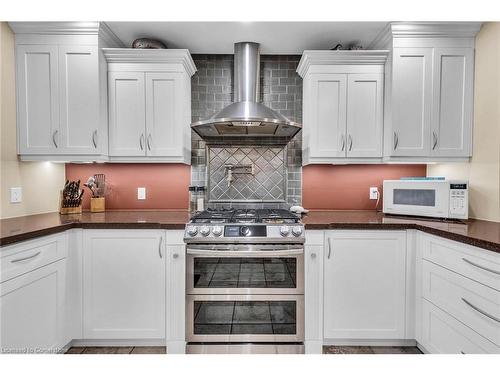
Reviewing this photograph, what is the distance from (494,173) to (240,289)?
1.96 m

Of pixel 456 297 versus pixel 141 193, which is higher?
pixel 141 193

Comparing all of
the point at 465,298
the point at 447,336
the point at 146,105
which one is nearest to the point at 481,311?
the point at 465,298

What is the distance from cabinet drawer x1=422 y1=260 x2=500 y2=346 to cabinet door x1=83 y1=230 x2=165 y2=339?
1754mm

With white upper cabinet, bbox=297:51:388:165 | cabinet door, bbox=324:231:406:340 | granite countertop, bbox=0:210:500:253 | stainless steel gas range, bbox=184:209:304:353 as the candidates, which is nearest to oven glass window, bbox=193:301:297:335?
stainless steel gas range, bbox=184:209:304:353

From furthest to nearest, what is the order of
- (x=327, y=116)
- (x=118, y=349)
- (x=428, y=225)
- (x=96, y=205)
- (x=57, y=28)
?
1. (x=96, y=205)
2. (x=327, y=116)
3. (x=57, y=28)
4. (x=118, y=349)
5. (x=428, y=225)

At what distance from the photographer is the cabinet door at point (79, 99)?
2283 millimetres

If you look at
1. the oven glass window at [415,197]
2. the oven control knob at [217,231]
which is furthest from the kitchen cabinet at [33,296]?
the oven glass window at [415,197]

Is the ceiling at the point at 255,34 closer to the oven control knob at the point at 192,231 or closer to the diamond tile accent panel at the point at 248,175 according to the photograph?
the diamond tile accent panel at the point at 248,175

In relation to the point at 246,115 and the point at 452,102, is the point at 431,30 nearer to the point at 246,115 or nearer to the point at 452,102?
the point at 452,102

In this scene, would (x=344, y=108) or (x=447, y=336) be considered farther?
(x=344, y=108)

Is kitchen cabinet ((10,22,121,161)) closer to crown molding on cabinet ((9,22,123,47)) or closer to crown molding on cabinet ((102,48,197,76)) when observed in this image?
crown molding on cabinet ((9,22,123,47))

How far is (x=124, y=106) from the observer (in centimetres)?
240

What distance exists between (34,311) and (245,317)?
4.13ft

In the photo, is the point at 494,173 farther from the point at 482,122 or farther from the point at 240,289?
the point at 240,289
